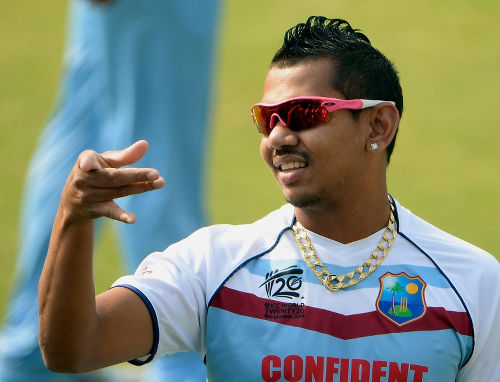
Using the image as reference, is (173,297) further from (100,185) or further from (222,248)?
(100,185)

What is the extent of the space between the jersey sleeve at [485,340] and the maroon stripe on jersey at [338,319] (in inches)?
1.4

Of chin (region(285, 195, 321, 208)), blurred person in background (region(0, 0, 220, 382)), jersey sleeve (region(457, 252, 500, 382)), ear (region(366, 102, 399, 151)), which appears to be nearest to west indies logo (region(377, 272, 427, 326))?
jersey sleeve (region(457, 252, 500, 382))

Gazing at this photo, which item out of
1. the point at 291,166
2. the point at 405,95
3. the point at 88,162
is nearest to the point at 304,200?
the point at 291,166

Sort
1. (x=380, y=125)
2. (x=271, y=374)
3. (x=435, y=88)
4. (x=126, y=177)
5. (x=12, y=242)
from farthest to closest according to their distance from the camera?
1. (x=435, y=88)
2. (x=12, y=242)
3. (x=380, y=125)
4. (x=271, y=374)
5. (x=126, y=177)

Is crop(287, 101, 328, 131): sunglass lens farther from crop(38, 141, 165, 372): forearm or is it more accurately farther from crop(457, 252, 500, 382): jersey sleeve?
crop(457, 252, 500, 382): jersey sleeve

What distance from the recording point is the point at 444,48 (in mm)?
9023

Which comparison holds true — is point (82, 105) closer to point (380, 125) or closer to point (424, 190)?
point (380, 125)

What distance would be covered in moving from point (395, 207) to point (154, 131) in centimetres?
189

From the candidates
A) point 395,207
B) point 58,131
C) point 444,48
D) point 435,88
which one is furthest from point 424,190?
point 395,207

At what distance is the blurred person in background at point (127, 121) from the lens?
481cm

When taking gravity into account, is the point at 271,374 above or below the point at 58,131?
below

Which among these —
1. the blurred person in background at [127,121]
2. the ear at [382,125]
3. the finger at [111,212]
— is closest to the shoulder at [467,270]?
the ear at [382,125]

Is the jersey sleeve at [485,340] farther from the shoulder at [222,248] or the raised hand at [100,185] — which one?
the raised hand at [100,185]

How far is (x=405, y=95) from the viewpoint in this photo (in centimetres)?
830
